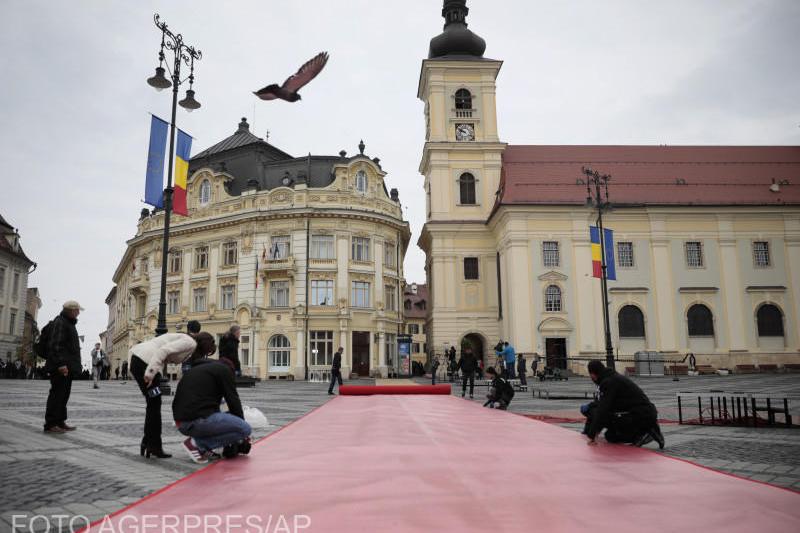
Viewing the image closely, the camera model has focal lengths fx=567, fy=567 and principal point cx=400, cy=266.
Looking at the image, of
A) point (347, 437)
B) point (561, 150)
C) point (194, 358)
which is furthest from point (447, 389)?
point (561, 150)

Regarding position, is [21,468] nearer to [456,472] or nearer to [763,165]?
[456,472]

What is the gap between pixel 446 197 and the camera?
40.9m

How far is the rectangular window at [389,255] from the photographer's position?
1610 inches

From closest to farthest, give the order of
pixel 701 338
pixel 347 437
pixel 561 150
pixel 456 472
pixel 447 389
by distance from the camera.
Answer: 1. pixel 456 472
2. pixel 347 437
3. pixel 447 389
4. pixel 701 338
5. pixel 561 150

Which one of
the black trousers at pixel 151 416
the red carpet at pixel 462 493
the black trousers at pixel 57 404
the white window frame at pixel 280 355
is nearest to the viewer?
the red carpet at pixel 462 493

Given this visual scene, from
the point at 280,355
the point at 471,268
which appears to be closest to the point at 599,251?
the point at 471,268

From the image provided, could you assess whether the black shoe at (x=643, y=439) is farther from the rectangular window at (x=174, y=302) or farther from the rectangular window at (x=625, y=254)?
the rectangular window at (x=174, y=302)

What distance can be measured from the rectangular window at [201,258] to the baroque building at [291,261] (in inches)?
Answer: 4.0

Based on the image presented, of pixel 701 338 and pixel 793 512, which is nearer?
pixel 793 512

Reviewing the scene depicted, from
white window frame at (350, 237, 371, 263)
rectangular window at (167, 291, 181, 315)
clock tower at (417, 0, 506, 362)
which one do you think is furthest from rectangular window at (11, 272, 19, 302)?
clock tower at (417, 0, 506, 362)

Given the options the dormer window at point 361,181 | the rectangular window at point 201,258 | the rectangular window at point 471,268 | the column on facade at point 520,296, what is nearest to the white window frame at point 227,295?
the rectangular window at point 201,258

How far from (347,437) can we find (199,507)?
400cm

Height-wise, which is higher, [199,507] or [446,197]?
[446,197]

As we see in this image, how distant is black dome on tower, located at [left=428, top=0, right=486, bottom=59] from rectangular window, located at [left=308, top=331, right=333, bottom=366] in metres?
22.8
